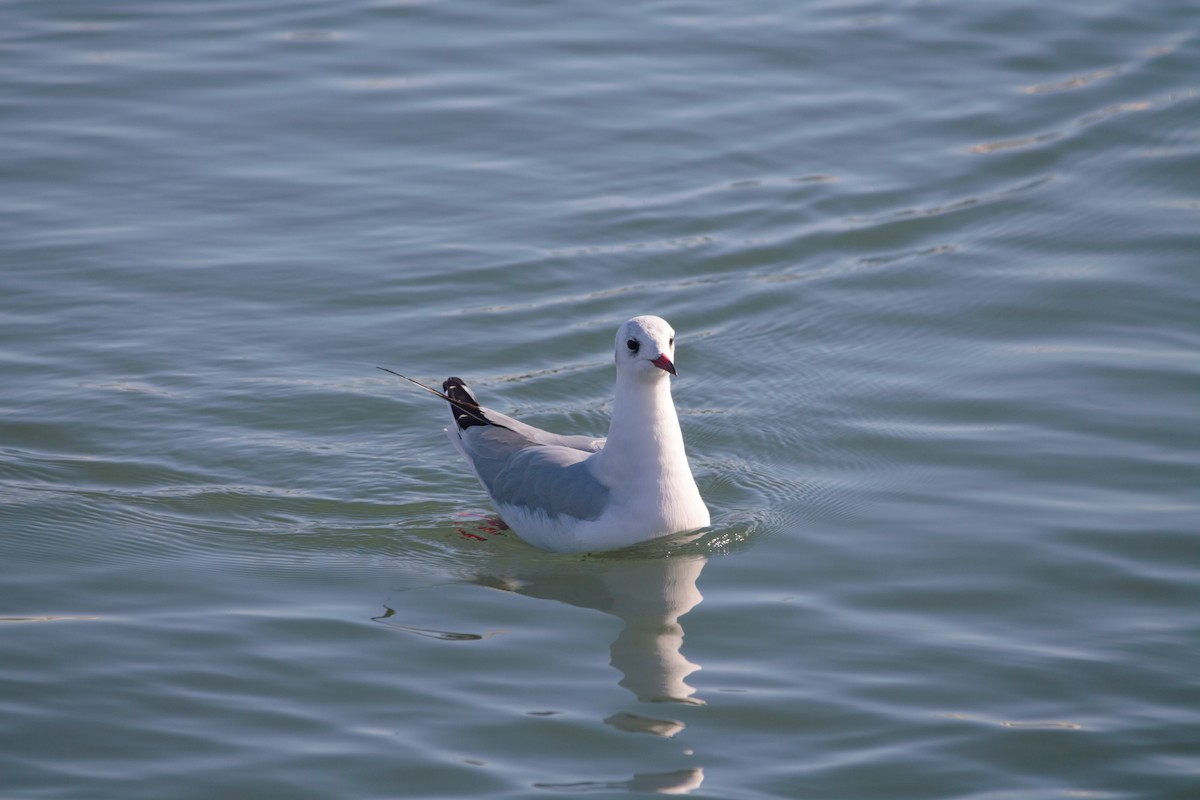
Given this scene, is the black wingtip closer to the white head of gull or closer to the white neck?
the white head of gull

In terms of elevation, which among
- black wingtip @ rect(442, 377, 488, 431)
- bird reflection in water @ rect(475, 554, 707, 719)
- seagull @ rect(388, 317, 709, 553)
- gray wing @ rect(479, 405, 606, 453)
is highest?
black wingtip @ rect(442, 377, 488, 431)

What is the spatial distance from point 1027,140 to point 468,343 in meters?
6.45

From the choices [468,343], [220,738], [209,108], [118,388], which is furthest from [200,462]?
[209,108]

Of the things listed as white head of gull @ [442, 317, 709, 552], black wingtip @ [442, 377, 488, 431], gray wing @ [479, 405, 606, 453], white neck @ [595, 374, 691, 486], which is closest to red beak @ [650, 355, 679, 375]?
white head of gull @ [442, 317, 709, 552]

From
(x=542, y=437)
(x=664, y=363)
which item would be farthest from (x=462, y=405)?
(x=664, y=363)

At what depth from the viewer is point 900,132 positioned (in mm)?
14859

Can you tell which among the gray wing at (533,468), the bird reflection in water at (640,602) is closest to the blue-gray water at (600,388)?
the bird reflection in water at (640,602)

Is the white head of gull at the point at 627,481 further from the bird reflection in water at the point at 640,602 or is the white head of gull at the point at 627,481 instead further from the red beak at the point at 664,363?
the bird reflection in water at the point at 640,602

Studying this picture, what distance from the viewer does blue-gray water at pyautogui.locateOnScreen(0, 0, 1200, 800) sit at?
6898 mm

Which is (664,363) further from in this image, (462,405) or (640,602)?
(462,405)

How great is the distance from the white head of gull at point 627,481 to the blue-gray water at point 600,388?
0.20 meters

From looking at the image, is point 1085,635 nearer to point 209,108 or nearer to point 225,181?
point 225,181

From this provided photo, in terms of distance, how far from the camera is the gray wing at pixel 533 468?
857 centimetres

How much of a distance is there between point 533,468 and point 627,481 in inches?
26.5
